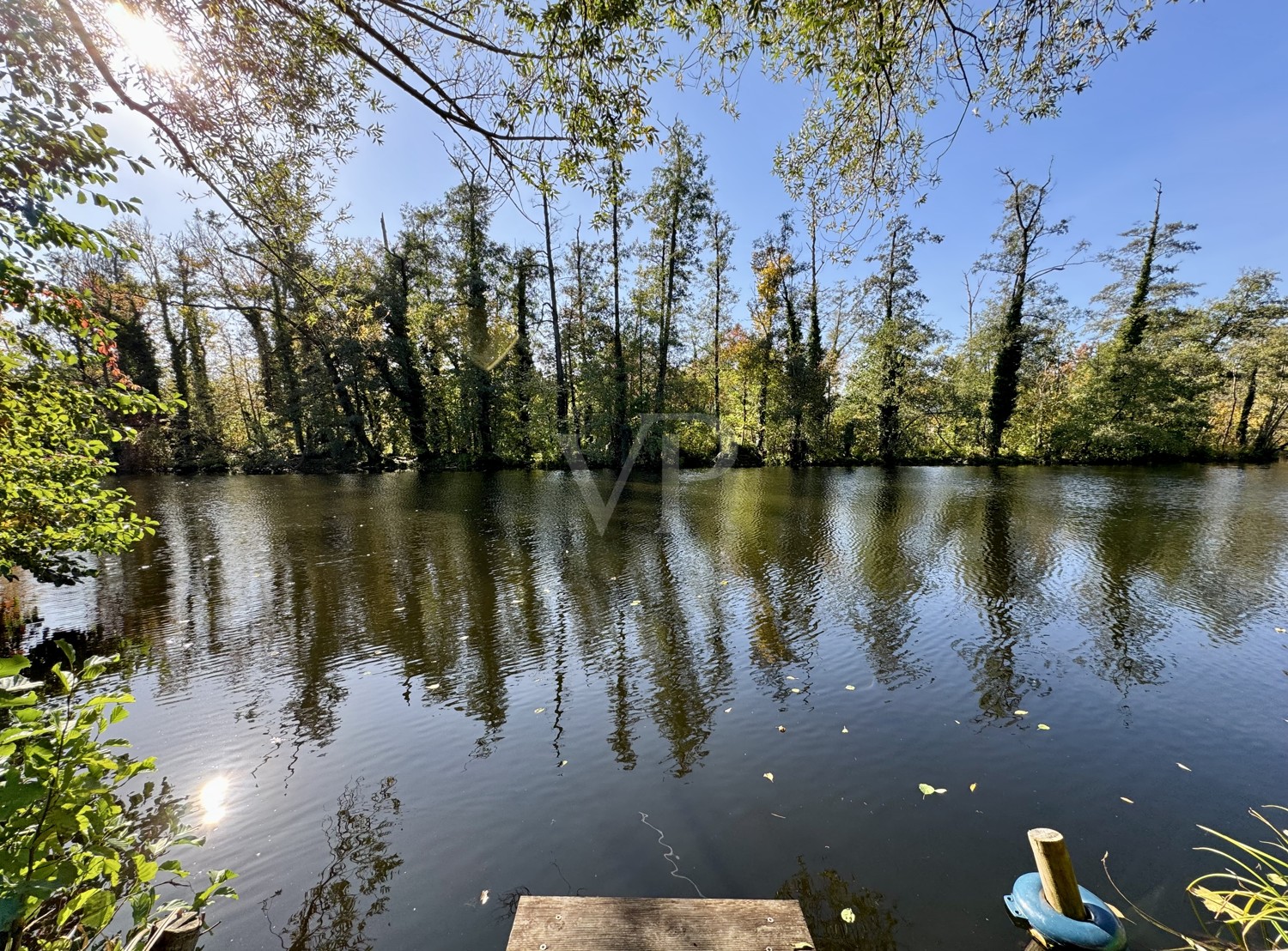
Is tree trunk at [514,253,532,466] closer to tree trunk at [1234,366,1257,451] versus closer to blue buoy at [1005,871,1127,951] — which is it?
blue buoy at [1005,871,1127,951]

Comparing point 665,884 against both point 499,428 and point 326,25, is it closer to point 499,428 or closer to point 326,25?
point 326,25

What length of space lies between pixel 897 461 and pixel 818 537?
23.9 metres

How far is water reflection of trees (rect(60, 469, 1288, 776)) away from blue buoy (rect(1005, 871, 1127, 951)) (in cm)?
245

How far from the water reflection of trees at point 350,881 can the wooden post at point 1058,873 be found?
3978 millimetres

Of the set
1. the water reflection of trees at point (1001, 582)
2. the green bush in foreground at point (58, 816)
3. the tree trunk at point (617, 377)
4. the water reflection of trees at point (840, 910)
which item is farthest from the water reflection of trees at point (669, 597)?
the tree trunk at point (617, 377)

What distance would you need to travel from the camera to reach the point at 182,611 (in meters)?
8.69

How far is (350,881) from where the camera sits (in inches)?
141

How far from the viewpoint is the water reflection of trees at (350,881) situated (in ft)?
10.5

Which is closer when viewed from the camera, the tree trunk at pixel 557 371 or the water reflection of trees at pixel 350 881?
the water reflection of trees at pixel 350 881

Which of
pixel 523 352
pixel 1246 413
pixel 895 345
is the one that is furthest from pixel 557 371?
pixel 1246 413

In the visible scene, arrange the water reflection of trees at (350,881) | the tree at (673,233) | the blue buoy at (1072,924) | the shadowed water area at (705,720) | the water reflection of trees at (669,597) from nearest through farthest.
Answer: the blue buoy at (1072,924) → the water reflection of trees at (350,881) → the shadowed water area at (705,720) → the water reflection of trees at (669,597) → the tree at (673,233)

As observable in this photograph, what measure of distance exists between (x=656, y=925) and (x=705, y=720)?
2.86 m

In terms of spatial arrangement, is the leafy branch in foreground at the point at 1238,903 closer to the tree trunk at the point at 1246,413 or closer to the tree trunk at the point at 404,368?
the tree trunk at the point at 404,368

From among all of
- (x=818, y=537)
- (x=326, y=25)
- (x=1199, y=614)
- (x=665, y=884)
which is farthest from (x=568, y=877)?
(x=818, y=537)
